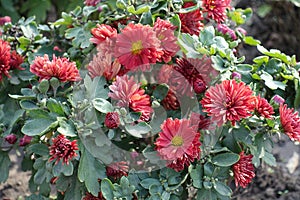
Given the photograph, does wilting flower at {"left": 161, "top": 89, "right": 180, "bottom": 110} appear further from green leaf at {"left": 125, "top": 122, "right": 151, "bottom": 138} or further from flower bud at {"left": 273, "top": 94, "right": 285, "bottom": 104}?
flower bud at {"left": 273, "top": 94, "right": 285, "bottom": 104}

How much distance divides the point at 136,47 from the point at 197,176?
1.36 feet

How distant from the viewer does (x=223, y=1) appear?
1.74 m

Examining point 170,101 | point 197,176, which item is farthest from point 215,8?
point 197,176

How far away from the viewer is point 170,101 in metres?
1.67

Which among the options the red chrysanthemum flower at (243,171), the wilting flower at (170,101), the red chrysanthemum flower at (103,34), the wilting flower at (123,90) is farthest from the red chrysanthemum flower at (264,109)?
the red chrysanthemum flower at (103,34)

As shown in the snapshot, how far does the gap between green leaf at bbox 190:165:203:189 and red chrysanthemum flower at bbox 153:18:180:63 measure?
34 centimetres

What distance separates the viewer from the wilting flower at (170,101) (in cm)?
167

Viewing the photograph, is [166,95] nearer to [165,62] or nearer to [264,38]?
[165,62]

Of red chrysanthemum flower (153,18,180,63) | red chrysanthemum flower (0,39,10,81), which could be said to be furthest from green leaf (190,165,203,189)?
red chrysanthemum flower (0,39,10,81)

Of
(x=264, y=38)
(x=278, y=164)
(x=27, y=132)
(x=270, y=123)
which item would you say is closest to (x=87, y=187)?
(x=27, y=132)

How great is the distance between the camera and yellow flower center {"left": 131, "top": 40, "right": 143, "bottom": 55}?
152 centimetres

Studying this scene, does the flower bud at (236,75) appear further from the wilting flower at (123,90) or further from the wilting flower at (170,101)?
the wilting flower at (123,90)

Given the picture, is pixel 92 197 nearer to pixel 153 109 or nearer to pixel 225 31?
pixel 153 109

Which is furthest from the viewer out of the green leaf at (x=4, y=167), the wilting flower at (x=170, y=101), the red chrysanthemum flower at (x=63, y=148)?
the green leaf at (x=4, y=167)
